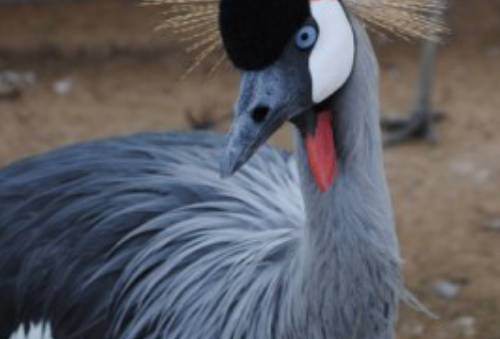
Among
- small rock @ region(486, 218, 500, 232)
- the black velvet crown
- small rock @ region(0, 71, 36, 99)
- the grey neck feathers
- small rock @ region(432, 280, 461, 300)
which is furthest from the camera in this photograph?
small rock @ region(0, 71, 36, 99)

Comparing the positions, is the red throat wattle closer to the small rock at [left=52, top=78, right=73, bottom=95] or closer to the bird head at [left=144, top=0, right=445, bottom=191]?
the bird head at [left=144, top=0, right=445, bottom=191]

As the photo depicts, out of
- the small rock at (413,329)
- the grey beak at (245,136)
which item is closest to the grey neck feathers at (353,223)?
the grey beak at (245,136)

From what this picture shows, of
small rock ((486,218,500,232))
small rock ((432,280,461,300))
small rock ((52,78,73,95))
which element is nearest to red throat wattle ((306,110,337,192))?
small rock ((432,280,461,300))

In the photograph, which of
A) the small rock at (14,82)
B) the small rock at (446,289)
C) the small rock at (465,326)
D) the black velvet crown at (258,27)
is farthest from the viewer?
the small rock at (14,82)

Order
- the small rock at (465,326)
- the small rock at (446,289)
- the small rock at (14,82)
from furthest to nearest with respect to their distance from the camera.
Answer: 1. the small rock at (14,82)
2. the small rock at (446,289)
3. the small rock at (465,326)

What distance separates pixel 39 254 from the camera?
1712mm

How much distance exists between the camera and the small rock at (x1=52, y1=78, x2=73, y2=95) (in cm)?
357

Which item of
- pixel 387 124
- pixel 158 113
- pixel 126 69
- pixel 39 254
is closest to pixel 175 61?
pixel 126 69

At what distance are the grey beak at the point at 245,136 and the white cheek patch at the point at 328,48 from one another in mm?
65

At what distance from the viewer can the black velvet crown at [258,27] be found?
1.23 meters

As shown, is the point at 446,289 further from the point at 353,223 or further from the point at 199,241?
the point at 353,223

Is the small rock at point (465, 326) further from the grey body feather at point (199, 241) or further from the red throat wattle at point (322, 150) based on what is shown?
the red throat wattle at point (322, 150)

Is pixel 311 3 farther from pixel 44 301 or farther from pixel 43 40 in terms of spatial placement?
pixel 43 40

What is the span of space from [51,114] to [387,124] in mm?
1064
